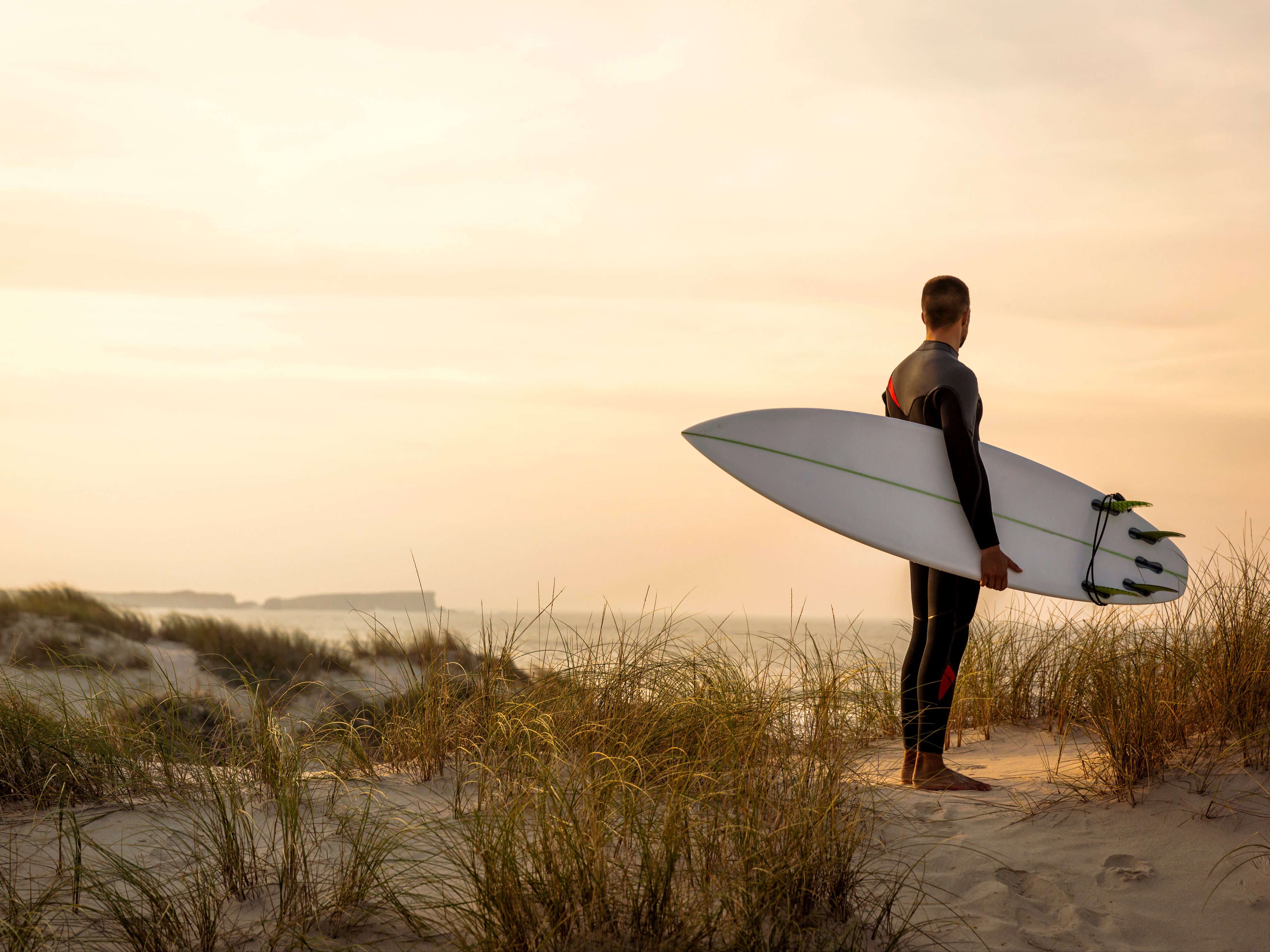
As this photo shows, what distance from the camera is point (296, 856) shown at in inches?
86.4

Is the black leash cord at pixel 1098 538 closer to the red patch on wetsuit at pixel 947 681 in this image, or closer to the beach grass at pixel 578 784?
the beach grass at pixel 578 784

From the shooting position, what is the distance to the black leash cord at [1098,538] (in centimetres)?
406

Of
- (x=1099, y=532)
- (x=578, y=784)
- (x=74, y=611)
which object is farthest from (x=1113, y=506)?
(x=74, y=611)

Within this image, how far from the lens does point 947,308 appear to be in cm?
343

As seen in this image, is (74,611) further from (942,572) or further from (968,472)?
(968,472)

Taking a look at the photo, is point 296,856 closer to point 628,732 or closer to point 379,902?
point 379,902

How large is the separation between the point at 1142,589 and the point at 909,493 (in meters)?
1.38

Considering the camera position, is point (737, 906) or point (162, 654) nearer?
point (737, 906)

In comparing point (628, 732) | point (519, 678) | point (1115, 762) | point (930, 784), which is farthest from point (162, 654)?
point (1115, 762)

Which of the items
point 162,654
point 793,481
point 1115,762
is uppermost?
point 793,481

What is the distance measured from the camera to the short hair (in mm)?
3428

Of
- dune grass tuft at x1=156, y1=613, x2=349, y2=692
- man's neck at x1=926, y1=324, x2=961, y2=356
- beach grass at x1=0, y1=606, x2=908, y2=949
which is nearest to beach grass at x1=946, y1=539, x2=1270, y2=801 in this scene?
beach grass at x1=0, y1=606, x2=908, y2=949

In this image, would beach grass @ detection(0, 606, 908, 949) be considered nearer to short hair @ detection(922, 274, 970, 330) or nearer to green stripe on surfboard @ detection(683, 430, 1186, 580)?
green stripe on surfboard @ detection(683, 430, 1186, 580)

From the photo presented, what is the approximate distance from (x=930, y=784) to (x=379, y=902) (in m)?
2.03
